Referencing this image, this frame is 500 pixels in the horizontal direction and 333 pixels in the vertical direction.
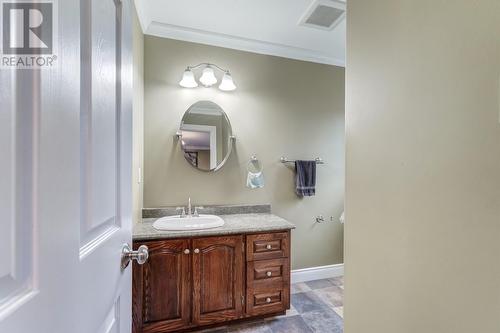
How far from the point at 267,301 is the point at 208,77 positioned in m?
2.04

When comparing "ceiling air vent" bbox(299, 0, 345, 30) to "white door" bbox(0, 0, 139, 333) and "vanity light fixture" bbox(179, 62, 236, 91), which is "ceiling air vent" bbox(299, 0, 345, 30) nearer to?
"vanity light fixture" bbox(179, 62, 236, 91)

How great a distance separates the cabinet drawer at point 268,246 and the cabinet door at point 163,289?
49cm

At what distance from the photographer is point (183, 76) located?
87.6 inches

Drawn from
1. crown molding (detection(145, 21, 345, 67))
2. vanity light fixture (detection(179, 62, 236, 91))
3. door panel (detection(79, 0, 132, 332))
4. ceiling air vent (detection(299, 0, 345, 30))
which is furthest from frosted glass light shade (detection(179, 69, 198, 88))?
door panel (detection(79, 0, 132, 332))

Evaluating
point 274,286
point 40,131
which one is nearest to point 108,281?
point 40,131

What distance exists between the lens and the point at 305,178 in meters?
2.63

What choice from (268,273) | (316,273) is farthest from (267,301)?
(316,273)

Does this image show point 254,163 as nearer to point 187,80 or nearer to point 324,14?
point 187,80

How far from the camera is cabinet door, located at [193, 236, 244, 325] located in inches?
70.5

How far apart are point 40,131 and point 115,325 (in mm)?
669

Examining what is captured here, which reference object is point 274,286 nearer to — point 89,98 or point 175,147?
point 175,147

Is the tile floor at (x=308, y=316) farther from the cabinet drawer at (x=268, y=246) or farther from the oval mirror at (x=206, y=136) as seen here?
the oval mirror at (x=206, y=136)

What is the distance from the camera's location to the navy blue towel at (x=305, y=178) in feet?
8.57

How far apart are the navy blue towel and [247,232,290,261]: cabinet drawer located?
72 centimetres
